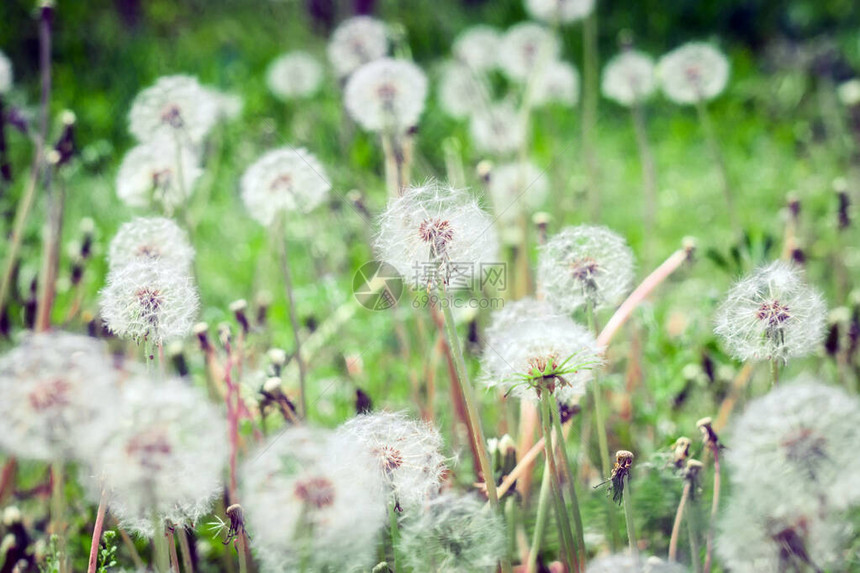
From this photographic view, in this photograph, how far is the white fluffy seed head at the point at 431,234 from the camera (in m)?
1.16

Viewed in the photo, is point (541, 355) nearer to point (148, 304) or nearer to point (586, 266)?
point (586, 266)

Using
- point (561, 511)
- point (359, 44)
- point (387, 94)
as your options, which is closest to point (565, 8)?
point (359, 44)

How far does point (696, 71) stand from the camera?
228 cm

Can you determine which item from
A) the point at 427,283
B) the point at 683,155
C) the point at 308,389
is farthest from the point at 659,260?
the point at 427,283

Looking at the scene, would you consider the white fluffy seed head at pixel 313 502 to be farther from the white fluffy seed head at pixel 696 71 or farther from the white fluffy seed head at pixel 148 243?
the white fluffy seed head at pixel 696 71

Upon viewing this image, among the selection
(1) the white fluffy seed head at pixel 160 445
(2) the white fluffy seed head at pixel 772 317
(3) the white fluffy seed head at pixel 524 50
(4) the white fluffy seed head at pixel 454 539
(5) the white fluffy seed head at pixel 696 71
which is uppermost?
(3) the white fluffy seed head at pixel 524 50

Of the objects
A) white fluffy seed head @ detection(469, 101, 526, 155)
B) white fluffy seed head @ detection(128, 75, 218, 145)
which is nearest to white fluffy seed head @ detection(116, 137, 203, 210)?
white fluffy seed head @ detection(128, 75, 218, 145)

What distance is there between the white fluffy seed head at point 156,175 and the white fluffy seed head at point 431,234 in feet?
2.20

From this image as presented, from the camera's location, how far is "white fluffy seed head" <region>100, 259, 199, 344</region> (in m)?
1.11

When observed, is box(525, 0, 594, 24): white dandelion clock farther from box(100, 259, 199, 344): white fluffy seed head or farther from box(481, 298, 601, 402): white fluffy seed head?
box(100, 259, 199, 344): white fluffy seed head

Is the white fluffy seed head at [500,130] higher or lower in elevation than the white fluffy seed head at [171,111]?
higher

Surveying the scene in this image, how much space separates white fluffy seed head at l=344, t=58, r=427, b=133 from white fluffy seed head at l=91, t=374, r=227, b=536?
3.78 ft

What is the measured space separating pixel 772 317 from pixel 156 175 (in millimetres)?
1265

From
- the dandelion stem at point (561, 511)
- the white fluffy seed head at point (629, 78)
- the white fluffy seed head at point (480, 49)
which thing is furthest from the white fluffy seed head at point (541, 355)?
the white fluffy seed head at point (480, 49)
